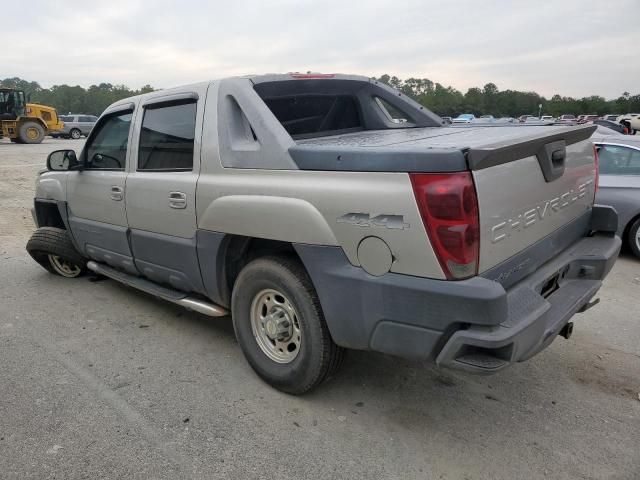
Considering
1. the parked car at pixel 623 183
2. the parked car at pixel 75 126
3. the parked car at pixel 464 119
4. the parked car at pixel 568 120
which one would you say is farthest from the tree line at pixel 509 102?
the parked car at pixel 623 183

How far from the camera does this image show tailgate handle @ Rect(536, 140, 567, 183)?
8.59ft

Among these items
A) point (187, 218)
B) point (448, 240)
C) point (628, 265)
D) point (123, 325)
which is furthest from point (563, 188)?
point (628, 265)

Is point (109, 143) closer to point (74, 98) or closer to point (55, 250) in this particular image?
point (55, 250)

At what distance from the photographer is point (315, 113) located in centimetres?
391

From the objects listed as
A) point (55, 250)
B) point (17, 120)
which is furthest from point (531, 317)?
point (17, 120)

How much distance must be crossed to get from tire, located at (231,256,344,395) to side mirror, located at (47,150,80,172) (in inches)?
95.6

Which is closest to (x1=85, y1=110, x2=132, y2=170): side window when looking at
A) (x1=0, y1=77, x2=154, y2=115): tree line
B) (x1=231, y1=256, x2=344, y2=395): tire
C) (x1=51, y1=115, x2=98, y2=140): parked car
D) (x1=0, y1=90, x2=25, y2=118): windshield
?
(x1=231, y1=256, x2=344, y2=395): tire

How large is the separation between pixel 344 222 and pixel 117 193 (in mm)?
2389

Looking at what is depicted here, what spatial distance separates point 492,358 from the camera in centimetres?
220

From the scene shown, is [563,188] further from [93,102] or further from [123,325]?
[93,102]

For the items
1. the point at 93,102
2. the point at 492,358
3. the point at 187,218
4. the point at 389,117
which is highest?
the point at 93,102

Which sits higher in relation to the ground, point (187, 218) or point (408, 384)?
point (187, 218)

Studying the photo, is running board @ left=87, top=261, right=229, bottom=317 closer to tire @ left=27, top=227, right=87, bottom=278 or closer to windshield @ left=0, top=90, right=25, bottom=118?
tire @ left=27, top=227, right=87, bottom=278

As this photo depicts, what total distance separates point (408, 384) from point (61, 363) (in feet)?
7.89
